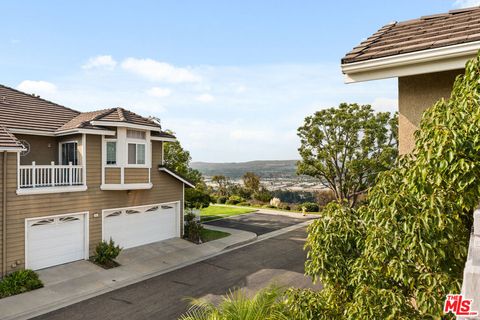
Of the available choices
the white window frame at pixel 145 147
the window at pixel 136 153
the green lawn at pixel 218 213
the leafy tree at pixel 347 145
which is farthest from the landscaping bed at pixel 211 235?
the leafy tree at pixel 347 145

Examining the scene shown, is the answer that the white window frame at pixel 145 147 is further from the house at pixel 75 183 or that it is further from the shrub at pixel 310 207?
the shrub at pixel 310 207

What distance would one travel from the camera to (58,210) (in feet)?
43.3

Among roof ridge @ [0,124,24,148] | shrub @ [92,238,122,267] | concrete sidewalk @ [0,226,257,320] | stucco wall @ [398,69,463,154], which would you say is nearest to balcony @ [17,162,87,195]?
roof ridge @ [0,124,24,148]

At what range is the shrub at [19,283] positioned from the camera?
10.7 meters

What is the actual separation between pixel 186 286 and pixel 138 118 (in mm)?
9031

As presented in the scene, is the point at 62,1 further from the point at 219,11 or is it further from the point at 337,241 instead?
the point at 337,241

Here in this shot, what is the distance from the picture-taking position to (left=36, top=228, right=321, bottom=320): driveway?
9617mm

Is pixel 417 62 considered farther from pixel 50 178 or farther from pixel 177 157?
pixel 177 157

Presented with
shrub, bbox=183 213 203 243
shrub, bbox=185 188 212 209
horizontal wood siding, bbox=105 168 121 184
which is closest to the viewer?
horizontal wood siding, bbox=105 168 121 184

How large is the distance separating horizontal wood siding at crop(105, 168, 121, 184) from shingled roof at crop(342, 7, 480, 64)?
42.0 feet

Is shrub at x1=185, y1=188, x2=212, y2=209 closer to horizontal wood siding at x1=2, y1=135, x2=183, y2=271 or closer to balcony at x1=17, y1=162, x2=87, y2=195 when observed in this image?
horizontal wood siding at x1=2, y1=135, x2=183, y2=271

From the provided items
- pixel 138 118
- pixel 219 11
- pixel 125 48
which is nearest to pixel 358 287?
pixel 219 11

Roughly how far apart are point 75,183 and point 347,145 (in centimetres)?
1992

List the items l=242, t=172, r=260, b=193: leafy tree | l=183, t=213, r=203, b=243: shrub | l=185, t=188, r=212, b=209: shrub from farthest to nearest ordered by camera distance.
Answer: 1. l=242, t=172, r=260, b=193: leafy tree
2. l=185, t=188, r=212, b=209: shrub
3. l=183, t=213, r=203, b=243: shrub
